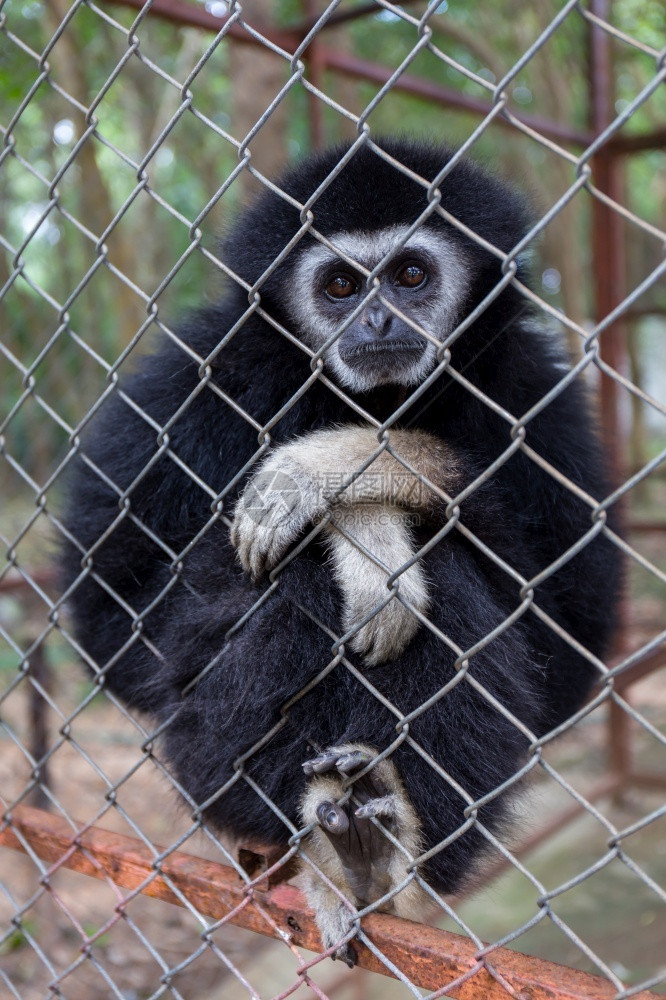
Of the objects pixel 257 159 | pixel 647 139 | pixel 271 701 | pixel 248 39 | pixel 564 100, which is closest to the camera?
pixel 271 701

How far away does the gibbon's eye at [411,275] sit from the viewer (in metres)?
2.68

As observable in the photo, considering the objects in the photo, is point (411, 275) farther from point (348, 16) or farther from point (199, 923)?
point (199, 923)

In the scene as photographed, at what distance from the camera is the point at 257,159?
17.5 feet

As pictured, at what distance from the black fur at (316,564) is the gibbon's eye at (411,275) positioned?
0.48 ft

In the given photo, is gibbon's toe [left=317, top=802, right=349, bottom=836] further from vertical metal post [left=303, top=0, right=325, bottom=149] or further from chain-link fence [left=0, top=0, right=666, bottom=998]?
vertical metal post [left=303, top=0, right=325, bottom=149]

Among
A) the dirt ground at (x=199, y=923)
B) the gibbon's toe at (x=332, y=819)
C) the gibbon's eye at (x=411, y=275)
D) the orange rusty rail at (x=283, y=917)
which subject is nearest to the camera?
the orange rusty rail at (x=283, y=917)

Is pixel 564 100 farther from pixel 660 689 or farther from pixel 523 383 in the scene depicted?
pixel 523 383

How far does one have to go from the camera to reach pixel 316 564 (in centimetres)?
216

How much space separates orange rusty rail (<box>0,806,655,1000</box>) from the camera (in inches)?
58.1

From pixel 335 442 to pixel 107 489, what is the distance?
0.85m

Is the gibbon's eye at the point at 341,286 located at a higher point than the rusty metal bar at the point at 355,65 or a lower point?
lower

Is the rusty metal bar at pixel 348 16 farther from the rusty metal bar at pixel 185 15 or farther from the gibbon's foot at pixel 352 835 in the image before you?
the gibbon's foot at pixel 352 835

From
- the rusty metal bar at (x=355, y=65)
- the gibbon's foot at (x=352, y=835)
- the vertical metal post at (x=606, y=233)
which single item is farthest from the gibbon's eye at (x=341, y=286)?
the vertical metal post at (x=606, y=233)

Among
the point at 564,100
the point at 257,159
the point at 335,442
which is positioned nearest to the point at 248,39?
the point at 257,159
